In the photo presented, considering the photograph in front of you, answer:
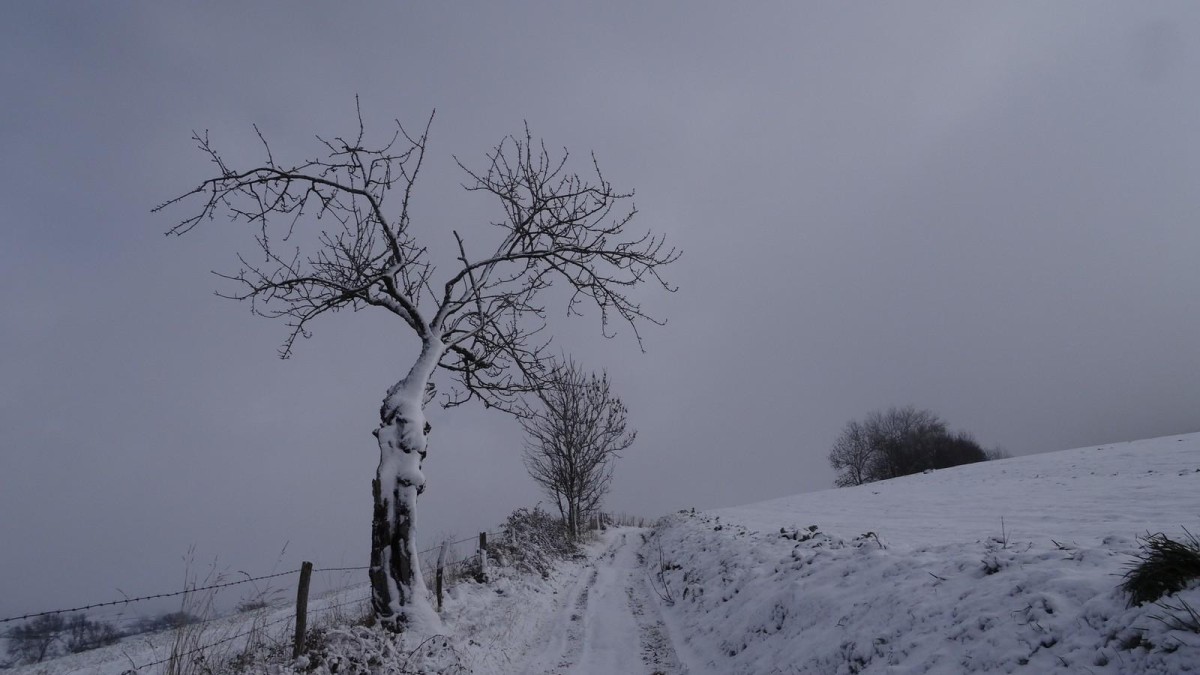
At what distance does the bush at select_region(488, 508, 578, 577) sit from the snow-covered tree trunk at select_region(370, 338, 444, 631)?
6987mm

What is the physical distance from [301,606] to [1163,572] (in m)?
7.95

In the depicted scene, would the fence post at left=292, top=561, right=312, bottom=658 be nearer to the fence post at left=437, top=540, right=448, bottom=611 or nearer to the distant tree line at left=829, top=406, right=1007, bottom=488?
the fence post at left=437, top=540, right=448, bottom=611

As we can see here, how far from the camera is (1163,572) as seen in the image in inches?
136

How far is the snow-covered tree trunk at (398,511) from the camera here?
6.74m

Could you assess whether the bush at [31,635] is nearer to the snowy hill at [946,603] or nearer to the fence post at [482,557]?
the snowy hill at [946,603]

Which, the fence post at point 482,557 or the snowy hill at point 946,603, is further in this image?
the fence post at point 482,557

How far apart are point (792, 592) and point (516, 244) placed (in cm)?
645

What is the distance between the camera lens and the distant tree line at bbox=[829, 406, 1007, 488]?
223 feet

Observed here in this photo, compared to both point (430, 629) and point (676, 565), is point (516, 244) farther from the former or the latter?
point (676, 565)

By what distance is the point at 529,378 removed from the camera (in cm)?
927

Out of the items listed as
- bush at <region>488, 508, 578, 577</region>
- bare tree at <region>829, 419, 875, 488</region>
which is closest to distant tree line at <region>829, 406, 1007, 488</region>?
bare tree at <region>829, 419, 875, 488</region>

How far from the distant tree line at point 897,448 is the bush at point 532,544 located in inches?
2358

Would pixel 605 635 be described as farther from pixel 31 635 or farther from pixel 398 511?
pixel 31 635

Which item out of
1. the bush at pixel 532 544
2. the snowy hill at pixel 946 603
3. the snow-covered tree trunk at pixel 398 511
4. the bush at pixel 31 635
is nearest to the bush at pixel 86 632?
the bush at pixel 31 635
